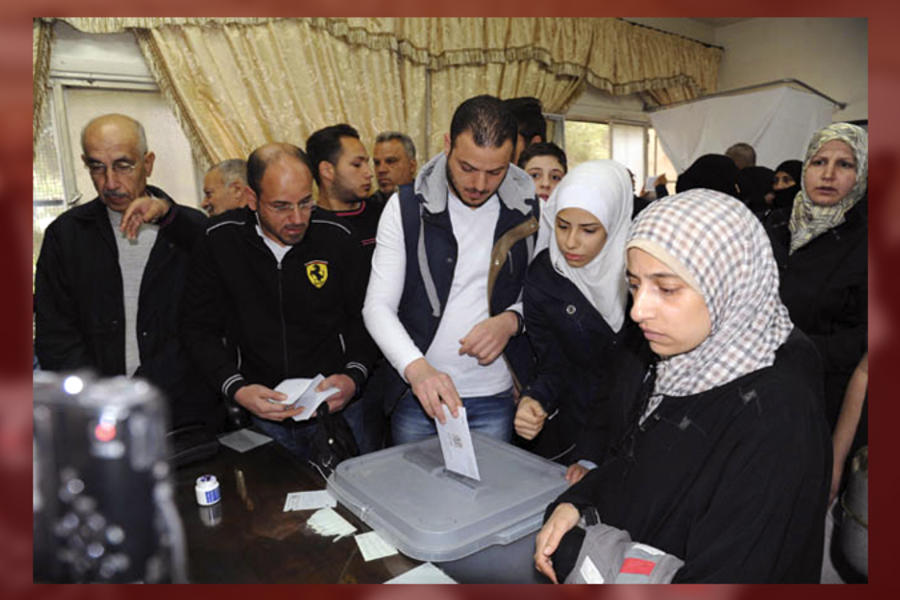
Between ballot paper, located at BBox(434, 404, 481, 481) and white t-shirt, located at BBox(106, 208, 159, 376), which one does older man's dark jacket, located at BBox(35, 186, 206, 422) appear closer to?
white t-shirt, located at BBox(106, 208, 159, 376)

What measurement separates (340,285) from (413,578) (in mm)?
947

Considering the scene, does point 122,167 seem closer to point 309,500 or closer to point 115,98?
point 309,500

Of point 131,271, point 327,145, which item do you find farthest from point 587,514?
point 327,145

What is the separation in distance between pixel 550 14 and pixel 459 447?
29.6 inches

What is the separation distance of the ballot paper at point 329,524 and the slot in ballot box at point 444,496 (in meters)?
0.03

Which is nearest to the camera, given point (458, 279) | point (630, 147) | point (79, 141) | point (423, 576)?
point (423, 576)

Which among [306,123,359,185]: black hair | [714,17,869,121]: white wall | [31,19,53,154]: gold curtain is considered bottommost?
[306,123,359,185]: black hair

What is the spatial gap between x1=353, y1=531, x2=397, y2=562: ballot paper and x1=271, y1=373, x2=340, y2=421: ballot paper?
16.9 inches

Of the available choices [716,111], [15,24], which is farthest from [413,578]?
[716,111]

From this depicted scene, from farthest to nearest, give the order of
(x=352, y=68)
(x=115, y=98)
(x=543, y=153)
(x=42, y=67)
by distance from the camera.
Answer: (x=352, y=68)
(x=115, y=98)
(x=42, y=67)
(x=543, y=153)

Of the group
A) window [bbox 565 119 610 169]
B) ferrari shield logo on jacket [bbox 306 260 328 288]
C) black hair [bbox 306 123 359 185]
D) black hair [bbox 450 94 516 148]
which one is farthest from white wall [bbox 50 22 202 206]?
window [bbox 565 119 610 169]

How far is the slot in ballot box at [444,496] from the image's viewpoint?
923 mm

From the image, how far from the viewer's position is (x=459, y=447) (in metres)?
1.08

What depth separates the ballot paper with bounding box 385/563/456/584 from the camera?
0.87 m
